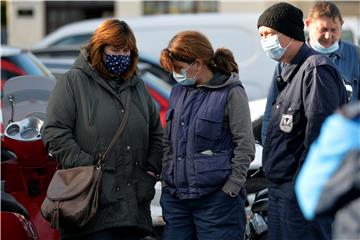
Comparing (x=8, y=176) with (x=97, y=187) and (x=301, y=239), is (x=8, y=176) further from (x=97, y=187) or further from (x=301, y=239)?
(x=301, y=239)

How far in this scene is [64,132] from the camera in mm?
3850

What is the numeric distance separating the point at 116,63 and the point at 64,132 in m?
0.46

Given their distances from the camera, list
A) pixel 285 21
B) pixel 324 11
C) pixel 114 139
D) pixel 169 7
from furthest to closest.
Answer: pixel 169 7, pixel 324 11, pixel 114 139, pixel 285 21

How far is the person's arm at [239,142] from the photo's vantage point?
390cm

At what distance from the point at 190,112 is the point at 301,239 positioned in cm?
88

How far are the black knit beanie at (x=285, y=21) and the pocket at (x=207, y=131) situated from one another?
54 cm

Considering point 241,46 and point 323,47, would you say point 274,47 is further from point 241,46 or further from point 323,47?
point 241,46

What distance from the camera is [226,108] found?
396 cm

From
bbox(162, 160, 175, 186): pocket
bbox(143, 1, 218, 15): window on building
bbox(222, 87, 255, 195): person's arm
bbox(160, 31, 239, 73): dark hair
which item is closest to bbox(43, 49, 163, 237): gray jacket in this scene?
bbox(162, 160, 175, 186): pocket

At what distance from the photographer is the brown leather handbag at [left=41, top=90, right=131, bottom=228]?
380 centimetres

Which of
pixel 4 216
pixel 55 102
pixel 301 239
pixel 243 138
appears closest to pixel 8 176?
pixel 4 216

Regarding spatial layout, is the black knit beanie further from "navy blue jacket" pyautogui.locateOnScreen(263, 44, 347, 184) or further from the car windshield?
the car windshield

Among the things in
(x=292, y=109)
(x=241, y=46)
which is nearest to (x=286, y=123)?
(x=292, y=109)

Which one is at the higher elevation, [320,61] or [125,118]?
[320,61]
